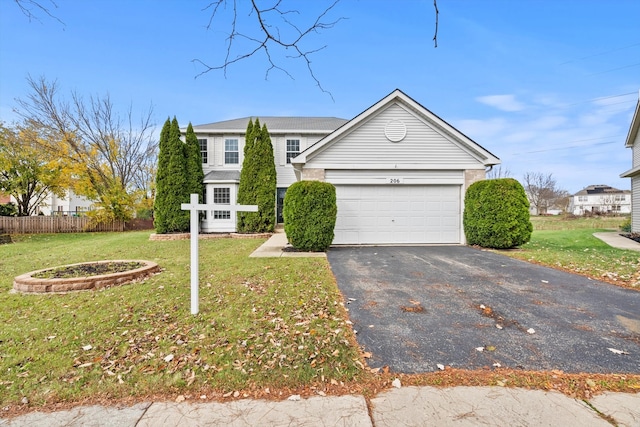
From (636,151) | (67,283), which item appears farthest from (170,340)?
(636,151)

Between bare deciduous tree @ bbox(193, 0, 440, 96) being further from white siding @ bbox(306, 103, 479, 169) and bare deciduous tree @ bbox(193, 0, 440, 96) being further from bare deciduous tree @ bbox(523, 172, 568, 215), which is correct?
bare deciduous tree @ bbox(523, 172, 568, 215)

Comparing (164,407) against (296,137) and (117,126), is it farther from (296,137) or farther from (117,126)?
(117,126)

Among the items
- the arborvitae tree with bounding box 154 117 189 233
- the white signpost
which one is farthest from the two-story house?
the white signpost

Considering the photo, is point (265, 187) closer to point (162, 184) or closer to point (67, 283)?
point (162, 184)

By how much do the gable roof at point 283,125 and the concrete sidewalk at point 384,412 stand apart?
16674 millimetres

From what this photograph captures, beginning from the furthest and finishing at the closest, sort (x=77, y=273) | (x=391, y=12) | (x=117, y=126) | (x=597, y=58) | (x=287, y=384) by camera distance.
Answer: (x=117, y=126) < (x=597, y=58) < (x=77, y=273) < (x=391, y=12) < (x=287, y=384)

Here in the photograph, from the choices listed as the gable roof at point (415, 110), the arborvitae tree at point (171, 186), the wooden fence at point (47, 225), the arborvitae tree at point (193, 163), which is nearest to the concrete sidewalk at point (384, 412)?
the gable roof at point (415, 110)

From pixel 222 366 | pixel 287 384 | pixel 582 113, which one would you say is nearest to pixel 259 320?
pixel 222 366

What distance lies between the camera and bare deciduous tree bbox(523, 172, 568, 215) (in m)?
43.0

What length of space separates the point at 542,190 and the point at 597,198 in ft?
86.1

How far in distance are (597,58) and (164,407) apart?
57.7 feet

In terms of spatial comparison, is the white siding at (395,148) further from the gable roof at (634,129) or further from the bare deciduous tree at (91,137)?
the bare deciduous tree at (91,137)

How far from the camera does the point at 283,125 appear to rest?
1931cm

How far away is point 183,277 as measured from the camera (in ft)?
19.9
